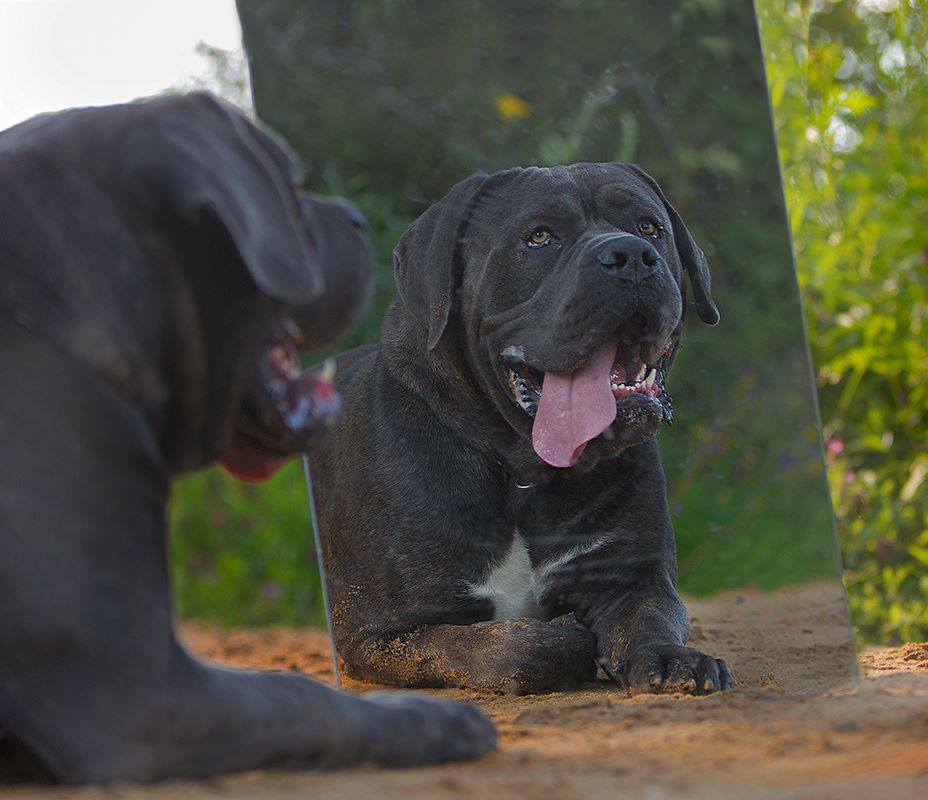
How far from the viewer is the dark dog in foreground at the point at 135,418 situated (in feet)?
6.72

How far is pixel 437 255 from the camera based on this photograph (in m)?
3.36

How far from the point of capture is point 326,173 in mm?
3496

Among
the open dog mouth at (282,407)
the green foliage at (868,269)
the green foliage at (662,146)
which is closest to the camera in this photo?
the open dog mouth at (282,407)

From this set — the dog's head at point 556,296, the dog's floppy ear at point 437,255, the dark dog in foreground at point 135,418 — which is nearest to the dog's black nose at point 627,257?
the dog's head at point 556,296

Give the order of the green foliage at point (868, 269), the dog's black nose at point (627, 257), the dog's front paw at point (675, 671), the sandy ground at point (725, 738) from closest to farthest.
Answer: the sandy ground at point (725, 738) < the dog's front paw at point (675, 671) < the dog's black nose at point (627, 257) < the green foliage at point (868, 269)

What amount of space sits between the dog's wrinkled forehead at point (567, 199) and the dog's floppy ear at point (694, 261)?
0.05ft

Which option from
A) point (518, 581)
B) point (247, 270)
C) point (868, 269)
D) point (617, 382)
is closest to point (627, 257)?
point (617, 382)

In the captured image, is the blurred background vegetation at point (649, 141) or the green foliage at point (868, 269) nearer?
the blurred background vegetation at point (649, 141)

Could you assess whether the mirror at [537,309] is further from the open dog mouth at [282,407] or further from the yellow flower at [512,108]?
the open dog mouth at [282,407]

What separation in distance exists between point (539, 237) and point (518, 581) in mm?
853

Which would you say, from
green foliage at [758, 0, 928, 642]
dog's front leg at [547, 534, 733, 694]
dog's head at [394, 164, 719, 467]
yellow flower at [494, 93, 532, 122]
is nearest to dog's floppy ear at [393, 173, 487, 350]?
dog's head at [394, 164, 719, 467]

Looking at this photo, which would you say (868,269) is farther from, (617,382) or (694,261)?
(617,382)

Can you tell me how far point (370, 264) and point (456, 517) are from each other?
85 cm

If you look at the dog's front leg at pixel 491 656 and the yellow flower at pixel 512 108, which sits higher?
the yellow flower at pixel 512 108
